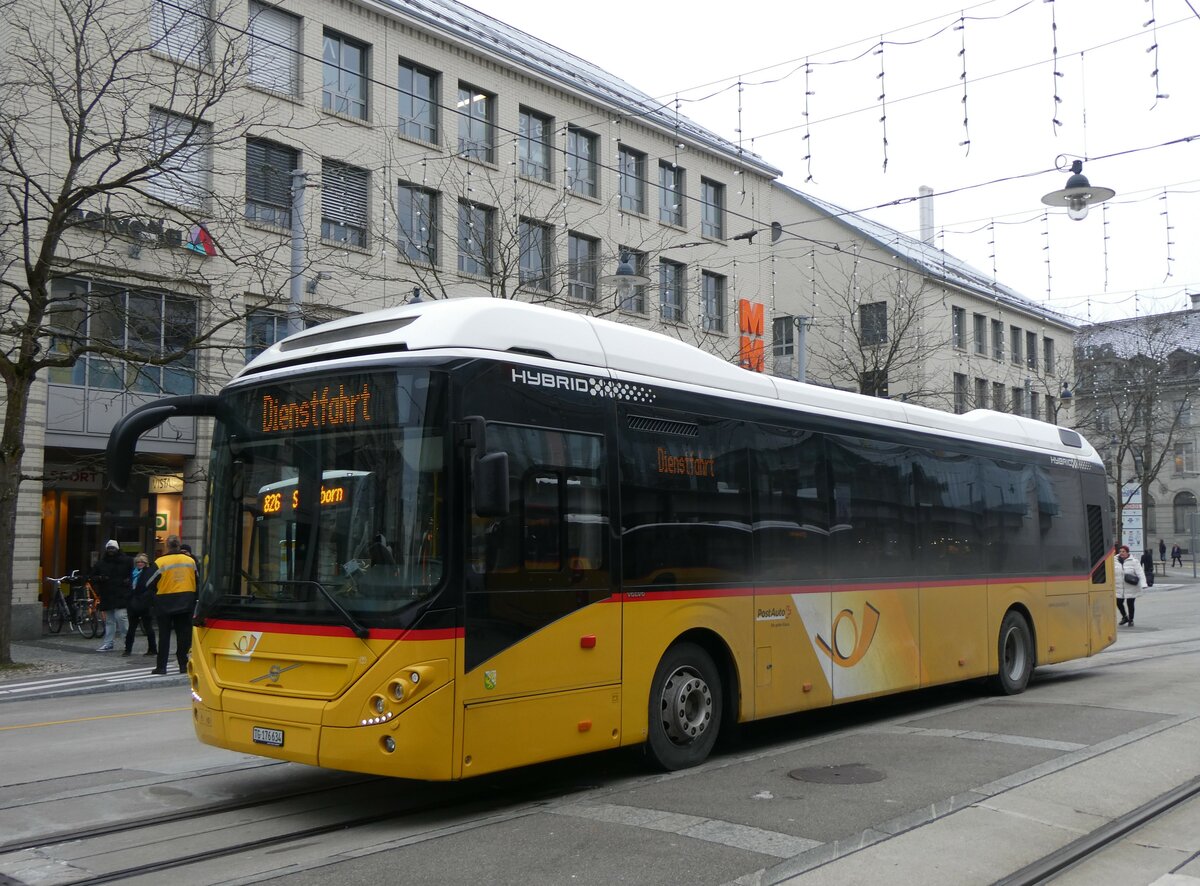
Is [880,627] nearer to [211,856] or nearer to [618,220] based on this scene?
[211,856]

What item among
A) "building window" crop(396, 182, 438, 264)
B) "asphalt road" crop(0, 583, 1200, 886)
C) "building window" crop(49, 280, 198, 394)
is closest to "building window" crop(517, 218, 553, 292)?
"building window" crop(396, 182, 438, 264)

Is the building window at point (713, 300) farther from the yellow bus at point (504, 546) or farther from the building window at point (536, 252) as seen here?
the yellow bus at point (504, 546)

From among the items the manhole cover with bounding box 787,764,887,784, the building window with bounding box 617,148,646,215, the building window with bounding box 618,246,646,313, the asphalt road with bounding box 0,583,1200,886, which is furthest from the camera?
the building window with bounding box 617,148,646,215

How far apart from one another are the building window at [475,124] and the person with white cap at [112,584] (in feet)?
47.0

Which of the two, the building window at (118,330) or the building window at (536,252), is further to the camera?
the building window at (536,252)

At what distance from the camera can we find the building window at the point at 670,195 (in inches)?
1417

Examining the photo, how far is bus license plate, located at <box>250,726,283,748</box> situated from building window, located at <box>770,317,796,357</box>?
3868 centimetres

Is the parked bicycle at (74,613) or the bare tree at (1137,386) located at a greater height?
the bare tree at (1137,386)

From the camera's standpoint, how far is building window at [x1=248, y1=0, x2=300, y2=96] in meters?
25.8

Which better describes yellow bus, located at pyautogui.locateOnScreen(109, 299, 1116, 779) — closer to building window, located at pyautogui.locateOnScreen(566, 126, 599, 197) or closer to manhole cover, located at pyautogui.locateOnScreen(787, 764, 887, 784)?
manhole cover, located at pyautogui.locateOnScreen(787, 764, 887, 784)

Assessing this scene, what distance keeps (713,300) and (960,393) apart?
331 inches

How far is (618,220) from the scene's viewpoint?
3394cm

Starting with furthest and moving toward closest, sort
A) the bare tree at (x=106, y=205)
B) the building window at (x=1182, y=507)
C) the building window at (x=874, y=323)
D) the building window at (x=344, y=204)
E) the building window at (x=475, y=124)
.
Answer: the building window at (x=1182, y=507) < the building window at (x=874, y=323) < the building window at (x=475, y=124) < the building window at (x=344, y=204) < the bare tree at (x=106, y=205)

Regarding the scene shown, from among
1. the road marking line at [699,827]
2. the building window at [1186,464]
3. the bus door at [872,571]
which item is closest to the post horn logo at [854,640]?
the bus door at [872,571]
